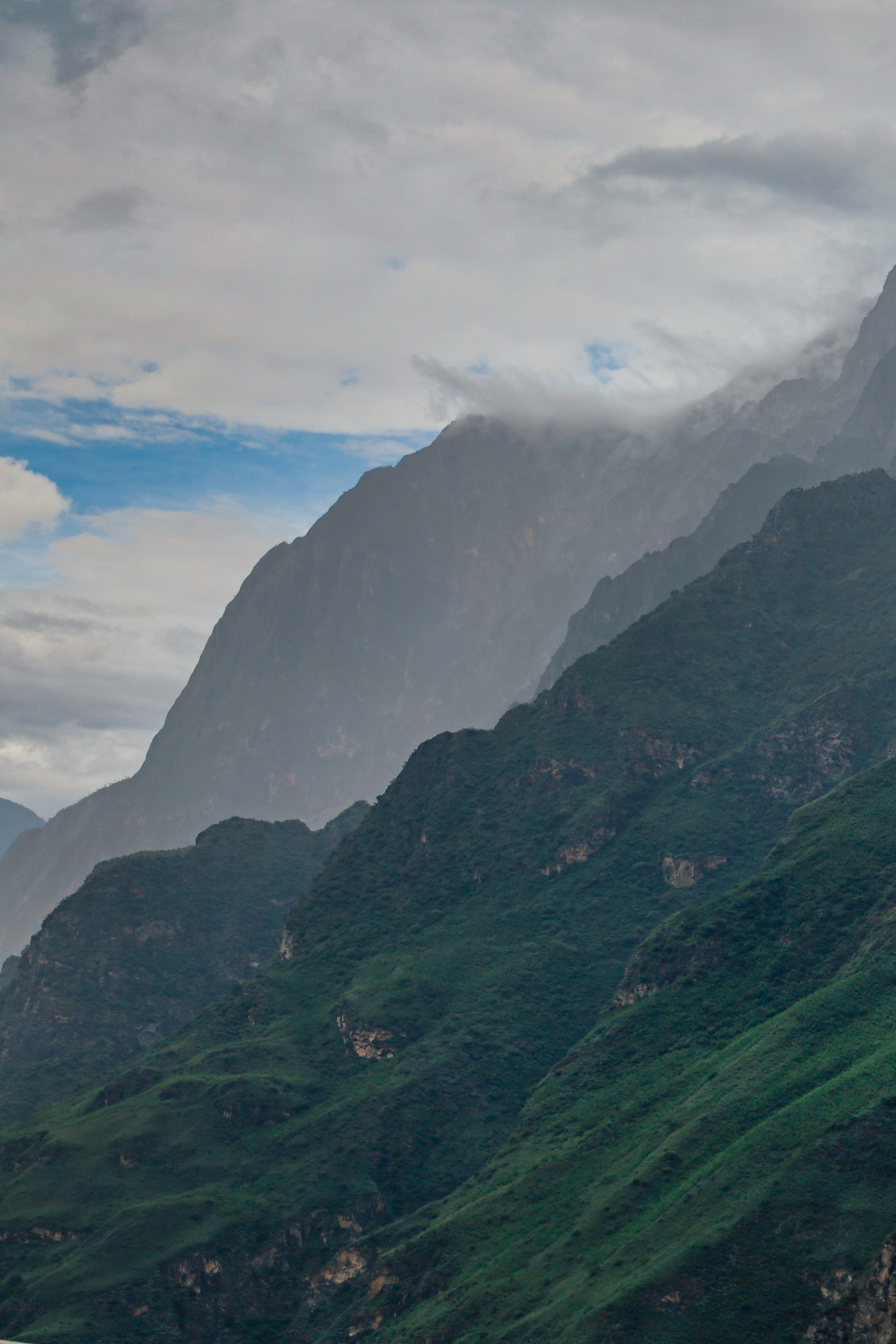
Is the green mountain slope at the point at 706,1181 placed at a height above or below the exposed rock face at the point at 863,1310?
above

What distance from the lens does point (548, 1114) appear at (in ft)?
624

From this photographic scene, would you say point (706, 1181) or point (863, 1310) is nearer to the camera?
point (863, 1310)

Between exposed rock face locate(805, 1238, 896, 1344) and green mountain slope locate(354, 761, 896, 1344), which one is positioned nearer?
exposed rock face locate(805, 1238, 896, 1344)

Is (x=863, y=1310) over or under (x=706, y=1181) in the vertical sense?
under

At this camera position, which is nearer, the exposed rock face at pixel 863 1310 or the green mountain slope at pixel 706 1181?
the exposed rock face at pixel 863 1310

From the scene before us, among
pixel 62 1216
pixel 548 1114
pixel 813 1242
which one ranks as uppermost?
pixel 62 1216

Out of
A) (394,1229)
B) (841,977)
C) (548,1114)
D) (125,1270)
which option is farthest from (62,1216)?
(841,977)

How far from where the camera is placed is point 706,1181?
144 metres

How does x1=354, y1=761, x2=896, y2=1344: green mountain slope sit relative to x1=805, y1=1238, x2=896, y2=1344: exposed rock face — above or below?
above

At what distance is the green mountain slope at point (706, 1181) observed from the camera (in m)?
129

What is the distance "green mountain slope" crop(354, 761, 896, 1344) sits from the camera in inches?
5089

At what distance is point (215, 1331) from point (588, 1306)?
67970 millimetres

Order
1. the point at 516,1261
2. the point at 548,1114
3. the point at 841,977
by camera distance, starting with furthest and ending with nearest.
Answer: the point at 548,1114, the point at 841,977, the point at 516,1261

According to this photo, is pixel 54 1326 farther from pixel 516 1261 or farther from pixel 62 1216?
pixel 516 1261
